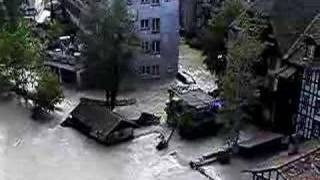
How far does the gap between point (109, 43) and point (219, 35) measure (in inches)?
388

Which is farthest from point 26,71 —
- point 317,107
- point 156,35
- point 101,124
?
point 317,107

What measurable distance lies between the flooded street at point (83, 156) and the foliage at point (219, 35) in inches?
351

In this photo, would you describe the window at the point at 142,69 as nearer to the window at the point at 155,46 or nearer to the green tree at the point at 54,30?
the window at the point at 155,46

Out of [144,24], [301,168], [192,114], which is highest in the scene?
[144,24]

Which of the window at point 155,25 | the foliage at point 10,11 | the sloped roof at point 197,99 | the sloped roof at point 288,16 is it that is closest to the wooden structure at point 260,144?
the sloped roof at point 197,99

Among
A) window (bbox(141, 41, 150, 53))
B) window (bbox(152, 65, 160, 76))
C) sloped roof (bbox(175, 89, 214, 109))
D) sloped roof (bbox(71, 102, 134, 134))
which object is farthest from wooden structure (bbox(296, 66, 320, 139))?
window (bbox(141, 41, 150, 53))

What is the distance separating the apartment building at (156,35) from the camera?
5638 centimetres

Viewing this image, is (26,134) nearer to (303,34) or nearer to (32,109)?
(32,109)

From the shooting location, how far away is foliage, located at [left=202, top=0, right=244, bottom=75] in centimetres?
5222

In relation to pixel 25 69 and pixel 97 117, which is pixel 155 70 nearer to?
pixel 25 69

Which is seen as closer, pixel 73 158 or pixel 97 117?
pixel 73 158

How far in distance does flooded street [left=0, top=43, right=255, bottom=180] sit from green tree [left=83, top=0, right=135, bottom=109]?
3.73 m

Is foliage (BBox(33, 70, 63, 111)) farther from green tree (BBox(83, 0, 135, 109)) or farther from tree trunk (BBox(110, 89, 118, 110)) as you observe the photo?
tree trunk (BBox(110, 89, 118, 110))

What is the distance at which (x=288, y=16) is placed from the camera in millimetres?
45719
